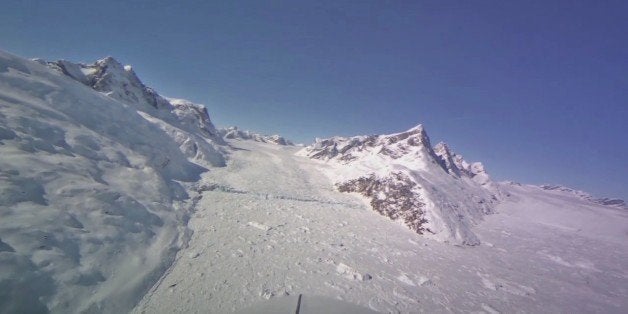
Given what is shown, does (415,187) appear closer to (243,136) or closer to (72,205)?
(72,205)

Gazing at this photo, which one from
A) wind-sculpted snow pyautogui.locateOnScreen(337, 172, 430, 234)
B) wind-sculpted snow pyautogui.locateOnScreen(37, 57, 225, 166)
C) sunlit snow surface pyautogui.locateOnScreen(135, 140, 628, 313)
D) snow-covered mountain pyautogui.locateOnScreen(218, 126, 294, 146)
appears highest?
snow-covered mountain pyautogui.locateOnScreen(218, 126, 294, 146)

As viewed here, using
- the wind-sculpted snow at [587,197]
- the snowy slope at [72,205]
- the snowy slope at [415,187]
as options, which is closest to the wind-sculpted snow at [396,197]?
the snowy slope at [415,187]

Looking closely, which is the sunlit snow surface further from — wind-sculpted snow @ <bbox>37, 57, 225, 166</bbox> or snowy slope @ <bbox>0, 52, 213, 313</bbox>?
wind-sculpted snow @ <bbox>37, 57, 225, 166</bbox>

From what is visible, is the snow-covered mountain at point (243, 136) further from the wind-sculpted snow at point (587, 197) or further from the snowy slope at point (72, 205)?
the wind-sculpted snow at point (587, 197)

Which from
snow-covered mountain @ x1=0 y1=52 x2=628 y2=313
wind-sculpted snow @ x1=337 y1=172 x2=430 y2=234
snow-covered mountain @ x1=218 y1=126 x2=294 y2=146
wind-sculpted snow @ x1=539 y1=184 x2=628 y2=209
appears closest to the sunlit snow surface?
snow-covered mountain @ x1=0 y1=52 x2=628 y2=313

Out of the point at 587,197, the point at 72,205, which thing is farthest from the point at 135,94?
the point at 587,197

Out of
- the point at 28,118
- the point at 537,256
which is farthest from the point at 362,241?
the point at 28,118
